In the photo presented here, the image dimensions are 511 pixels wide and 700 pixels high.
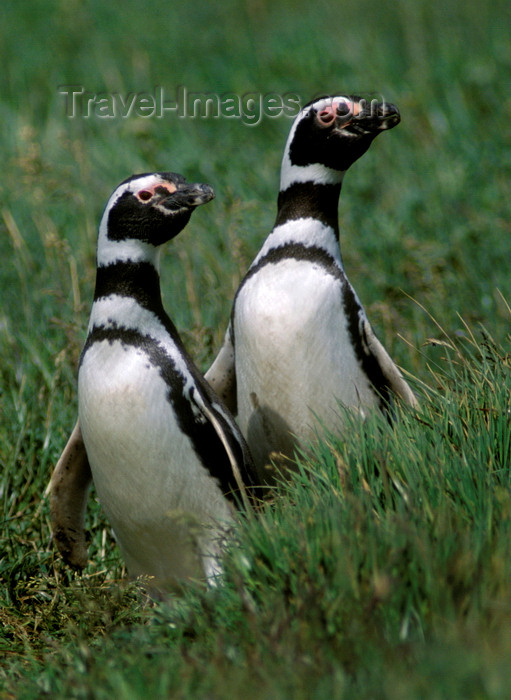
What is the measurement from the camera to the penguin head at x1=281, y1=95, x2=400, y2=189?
11.6 feet

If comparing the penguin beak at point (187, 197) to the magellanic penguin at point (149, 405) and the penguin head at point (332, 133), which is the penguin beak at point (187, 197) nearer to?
the magellanic penguin at point (149, 405)

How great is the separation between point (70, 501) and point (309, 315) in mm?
1152

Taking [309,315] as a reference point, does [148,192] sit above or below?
above

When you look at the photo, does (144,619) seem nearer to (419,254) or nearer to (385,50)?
(419,254)

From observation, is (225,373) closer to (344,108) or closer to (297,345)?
(297,345)

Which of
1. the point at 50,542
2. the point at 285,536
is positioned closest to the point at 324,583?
the point at 285,536

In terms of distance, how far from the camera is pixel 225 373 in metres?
3.91

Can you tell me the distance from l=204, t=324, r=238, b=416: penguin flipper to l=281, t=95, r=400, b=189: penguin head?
72cm

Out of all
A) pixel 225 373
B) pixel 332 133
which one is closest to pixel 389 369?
pixel 225 373

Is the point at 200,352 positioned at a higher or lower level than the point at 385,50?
lower

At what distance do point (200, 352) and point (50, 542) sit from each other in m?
1.10

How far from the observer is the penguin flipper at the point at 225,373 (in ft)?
12.7

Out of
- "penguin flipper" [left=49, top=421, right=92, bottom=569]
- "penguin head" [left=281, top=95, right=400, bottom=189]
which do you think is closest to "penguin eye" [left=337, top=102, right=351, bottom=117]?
"penguin head" [left=281, top=95, right=400, bottom=189]

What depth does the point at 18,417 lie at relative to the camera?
432 cm
